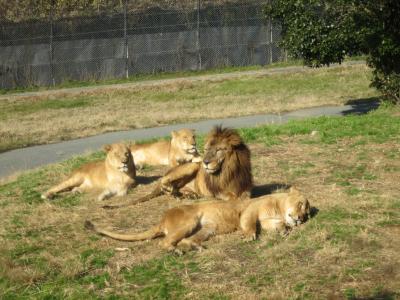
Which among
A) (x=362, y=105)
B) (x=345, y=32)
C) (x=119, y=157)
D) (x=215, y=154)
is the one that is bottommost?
(x=362, y=105)

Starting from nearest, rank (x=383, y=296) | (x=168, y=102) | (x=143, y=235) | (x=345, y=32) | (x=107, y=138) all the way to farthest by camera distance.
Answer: (x=383, y=296) → (x=143, y=235) → (x=345, y=32) → (x=107, y=138) → (x=168, y=102)

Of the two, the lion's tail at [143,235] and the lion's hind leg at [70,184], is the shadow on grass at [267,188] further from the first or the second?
the lion's hind leg at [70,184]

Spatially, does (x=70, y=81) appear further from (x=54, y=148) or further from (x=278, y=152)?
(x=278, y=152)

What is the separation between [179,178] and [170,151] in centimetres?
224

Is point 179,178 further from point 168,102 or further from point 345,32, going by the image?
point 168,102

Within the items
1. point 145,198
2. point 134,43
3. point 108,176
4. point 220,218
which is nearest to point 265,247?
point 220,218

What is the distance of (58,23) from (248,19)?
845 centimetres

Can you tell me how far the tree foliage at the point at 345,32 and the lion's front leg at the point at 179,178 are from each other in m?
8.59

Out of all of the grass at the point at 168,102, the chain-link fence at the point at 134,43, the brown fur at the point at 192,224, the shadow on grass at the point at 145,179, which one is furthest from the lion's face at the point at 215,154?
the chain-link fence at the point at 134,43

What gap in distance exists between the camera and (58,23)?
29.4 m

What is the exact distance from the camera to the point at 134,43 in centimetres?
2988

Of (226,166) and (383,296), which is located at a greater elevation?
(226,166)

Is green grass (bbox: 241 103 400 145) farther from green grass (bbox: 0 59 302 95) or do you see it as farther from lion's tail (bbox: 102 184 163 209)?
green grass (bbox: 0 59 302 95)

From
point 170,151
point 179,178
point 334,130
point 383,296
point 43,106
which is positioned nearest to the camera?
point 383,296
